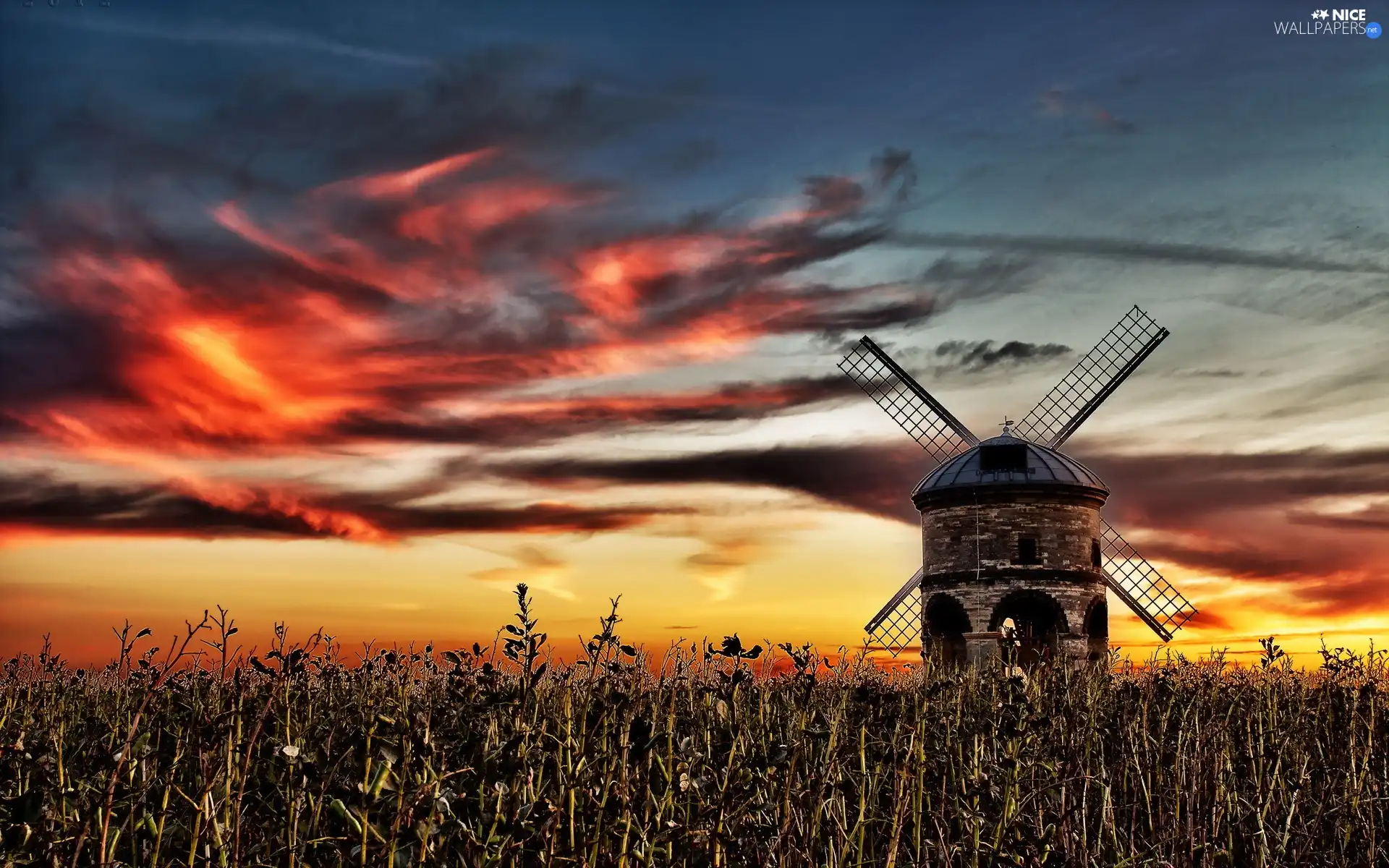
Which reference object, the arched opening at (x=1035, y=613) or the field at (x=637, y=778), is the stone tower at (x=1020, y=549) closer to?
the arched opening at (x=1035, y=613)

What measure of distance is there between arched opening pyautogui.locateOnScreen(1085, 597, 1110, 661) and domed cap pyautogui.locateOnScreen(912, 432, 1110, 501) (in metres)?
2.90

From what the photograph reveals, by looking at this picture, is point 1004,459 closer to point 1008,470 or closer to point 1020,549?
point 1008,470

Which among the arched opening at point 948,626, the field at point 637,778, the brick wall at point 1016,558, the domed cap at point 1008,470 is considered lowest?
the field at point 637,778

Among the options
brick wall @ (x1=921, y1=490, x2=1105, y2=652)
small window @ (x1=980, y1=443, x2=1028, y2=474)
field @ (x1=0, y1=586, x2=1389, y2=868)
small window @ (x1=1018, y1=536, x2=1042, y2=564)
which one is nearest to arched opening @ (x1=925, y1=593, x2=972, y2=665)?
brick wall @ (x1=921, y1=490, x2=1105, y2=652)

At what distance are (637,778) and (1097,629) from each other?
2697 centimetres

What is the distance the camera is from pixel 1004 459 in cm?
2902

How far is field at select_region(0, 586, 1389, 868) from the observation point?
11.8ft

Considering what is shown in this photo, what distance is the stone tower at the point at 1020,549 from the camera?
2753 centimetres

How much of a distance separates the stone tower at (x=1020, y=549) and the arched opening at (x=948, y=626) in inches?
5.2

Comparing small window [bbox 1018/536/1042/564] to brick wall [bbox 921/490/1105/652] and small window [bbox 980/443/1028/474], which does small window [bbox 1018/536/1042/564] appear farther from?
small window [bbox 980/443/1028/474]

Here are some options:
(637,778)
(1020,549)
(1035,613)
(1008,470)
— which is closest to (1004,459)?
(1008,470)

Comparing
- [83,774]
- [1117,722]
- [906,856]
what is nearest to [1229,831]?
[906,856]

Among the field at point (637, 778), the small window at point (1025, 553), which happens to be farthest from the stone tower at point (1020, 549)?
the field at point (637, 778)

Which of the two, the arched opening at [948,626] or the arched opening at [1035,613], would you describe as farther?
the arched opening at [948,626]
